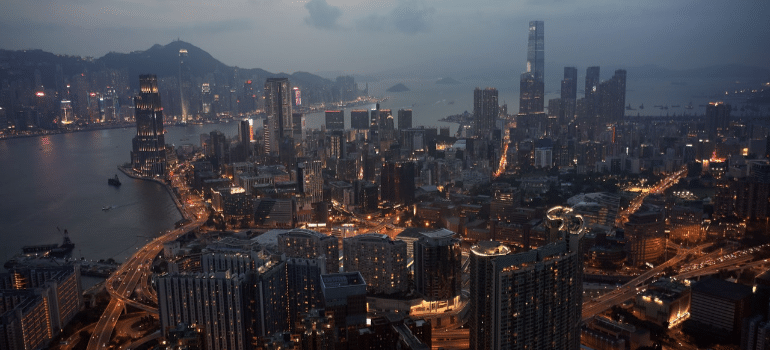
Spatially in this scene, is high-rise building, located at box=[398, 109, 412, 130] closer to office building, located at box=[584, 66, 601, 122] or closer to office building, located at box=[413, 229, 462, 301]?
office building, located at box=[584, 66, 601, 122]

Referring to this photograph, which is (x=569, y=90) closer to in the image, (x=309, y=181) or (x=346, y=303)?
(x=309, y=181)

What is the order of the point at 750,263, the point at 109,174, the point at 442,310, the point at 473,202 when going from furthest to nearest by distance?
the point at 109,174 < the point at 473,202 < the point at 750,263 < the point at 442,310

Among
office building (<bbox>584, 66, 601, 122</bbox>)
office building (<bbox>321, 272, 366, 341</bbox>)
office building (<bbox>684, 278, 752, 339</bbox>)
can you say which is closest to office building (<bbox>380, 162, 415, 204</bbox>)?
office building (<bbox>684, 278, 752, 339</bbox>)

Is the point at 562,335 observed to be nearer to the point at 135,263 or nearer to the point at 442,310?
the point at 442,310

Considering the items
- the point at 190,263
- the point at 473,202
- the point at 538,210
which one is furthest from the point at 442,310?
the point at 473,202

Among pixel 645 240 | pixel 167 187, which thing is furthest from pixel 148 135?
pixel 645 240

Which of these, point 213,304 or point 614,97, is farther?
point 614,97
